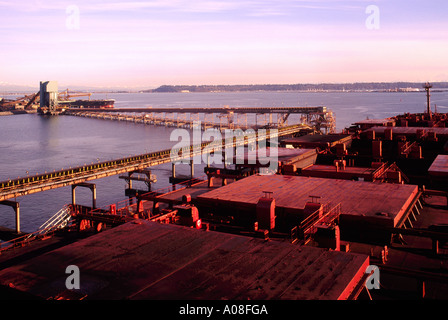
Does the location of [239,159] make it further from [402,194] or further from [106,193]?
[106,193]

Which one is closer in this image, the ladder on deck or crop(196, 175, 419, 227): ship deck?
crop(196, 175, 419, 227): ship deck

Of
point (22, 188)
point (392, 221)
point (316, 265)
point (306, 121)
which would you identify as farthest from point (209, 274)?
point (306, 121)

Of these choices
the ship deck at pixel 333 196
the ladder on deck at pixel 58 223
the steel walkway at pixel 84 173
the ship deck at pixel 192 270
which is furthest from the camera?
the steel walkway at pixel 84 173

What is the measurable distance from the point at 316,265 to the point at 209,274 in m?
3.36

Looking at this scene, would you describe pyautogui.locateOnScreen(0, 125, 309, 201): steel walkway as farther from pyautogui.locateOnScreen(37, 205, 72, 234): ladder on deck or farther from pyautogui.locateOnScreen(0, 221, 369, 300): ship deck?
pyautogui.locateOnScreen(0, 221, 369, 300): ship deck

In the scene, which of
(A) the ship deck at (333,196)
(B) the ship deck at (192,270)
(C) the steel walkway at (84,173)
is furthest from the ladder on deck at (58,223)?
(B) the ship deck at (192,270)

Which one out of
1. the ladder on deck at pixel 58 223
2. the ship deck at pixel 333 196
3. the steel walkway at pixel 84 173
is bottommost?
the ladder on deck at pixel 58 223

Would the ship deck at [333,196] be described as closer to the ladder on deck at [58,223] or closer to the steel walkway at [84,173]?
the ladder on deck at [58,223]

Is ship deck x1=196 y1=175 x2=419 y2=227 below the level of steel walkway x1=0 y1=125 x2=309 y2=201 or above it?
above

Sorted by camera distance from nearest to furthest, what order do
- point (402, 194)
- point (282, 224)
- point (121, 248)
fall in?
1. point (121, 248)
2. point (282, 224)
3. point (402, 194)

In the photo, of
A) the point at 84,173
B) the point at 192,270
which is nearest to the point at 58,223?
the point at 84,173

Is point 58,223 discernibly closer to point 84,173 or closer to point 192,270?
point 84,173

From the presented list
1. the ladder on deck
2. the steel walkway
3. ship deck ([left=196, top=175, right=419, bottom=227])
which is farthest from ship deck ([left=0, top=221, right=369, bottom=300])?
the steel walkway

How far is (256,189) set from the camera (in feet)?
85.9
